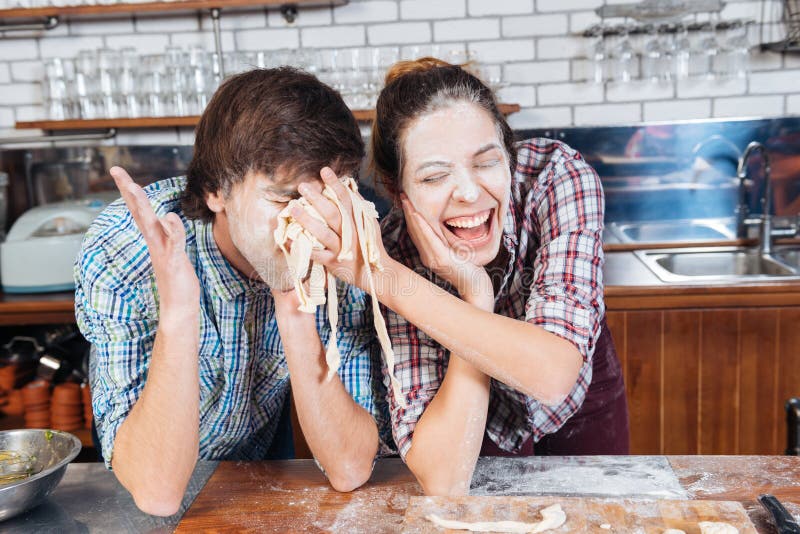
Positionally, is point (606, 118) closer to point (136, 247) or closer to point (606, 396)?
point (606, 396)

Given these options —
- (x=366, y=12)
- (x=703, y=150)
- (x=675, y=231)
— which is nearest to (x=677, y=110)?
(x=703, y=150)

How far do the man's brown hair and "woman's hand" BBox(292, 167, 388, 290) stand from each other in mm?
45

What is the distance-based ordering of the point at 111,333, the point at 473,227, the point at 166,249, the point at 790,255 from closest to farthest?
the point at 166,249 < the point at 111,333 < the point at 473,227 < the point at 790,255

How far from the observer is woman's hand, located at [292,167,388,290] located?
1.26m

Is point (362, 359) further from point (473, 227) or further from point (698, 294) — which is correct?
point (698, 294)

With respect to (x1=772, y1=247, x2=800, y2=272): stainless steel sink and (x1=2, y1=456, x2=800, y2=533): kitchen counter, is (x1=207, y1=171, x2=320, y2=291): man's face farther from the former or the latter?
(x1=772, y1=247, x2=800, y2=272): stainless steel sink

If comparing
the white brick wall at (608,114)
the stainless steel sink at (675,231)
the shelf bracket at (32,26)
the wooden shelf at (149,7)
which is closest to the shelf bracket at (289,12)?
the wooden shelf at (149,7)

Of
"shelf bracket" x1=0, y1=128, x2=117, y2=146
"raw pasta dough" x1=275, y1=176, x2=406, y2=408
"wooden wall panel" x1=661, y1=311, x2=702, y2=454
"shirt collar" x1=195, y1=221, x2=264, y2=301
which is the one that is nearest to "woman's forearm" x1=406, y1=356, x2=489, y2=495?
"raw pasta dough" x1=275, y1=176, x2=406, y2=408

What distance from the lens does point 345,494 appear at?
4.35 ft

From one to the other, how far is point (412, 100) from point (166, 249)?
52cm

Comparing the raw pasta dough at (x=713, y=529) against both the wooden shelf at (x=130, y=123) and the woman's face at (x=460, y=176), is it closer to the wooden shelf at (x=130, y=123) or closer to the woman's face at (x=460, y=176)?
the woman's face at (x=460, y=176)

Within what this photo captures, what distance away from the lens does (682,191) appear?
331 cm

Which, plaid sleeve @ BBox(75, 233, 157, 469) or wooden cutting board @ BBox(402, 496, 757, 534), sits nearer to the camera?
wooden cutting board @ BBox(402, 496, 757, 534)

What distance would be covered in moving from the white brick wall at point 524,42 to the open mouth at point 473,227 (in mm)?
1964
